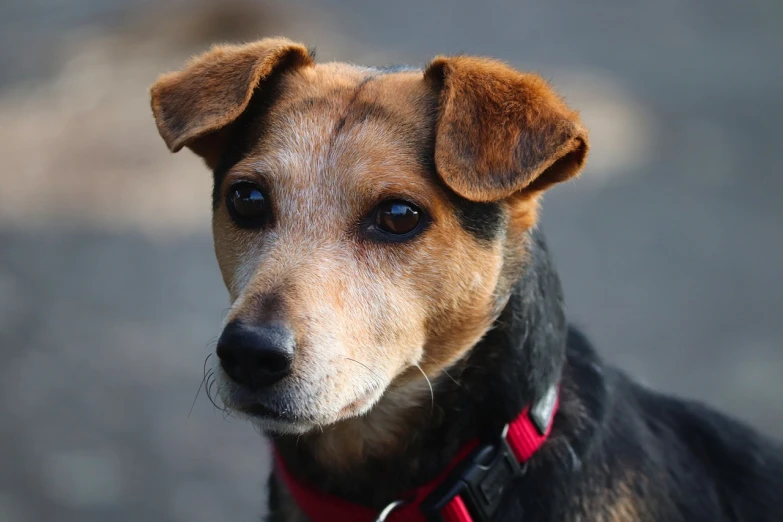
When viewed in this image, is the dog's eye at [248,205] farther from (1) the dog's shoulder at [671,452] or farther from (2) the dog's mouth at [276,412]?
(1) the dog's shoulder at [671,452]

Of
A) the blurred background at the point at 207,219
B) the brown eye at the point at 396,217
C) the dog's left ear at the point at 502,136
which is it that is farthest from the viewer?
the blurred background at the point at 207,219

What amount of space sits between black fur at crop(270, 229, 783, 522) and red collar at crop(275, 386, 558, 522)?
36mm

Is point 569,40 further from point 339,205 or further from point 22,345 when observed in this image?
point 339,205

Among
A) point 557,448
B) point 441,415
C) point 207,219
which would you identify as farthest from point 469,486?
point 207,219

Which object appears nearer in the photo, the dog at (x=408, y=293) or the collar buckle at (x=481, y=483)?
the dog at (x=408, y=293)

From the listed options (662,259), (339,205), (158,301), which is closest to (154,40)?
(158,301)

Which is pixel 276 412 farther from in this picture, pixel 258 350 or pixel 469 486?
pixel 469 486

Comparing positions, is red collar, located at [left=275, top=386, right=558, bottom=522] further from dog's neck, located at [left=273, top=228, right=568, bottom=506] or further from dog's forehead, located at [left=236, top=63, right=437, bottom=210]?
dog's forehead, located at [left=236, top=63, right=437, bottom=210]

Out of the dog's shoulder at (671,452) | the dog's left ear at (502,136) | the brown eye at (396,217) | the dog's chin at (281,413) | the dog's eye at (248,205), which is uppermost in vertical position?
the dog's left ear at (502,136)

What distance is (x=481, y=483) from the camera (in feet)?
8.87

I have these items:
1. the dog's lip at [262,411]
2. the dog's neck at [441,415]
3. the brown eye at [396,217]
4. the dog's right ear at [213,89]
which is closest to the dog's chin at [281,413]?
the dog's lip at [262,411]

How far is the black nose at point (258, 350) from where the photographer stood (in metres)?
2.38

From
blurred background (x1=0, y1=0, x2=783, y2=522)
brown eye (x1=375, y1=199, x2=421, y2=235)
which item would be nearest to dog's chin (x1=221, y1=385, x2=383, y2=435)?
brown eye (x1=375, y1=199, x2=421, y2=235)

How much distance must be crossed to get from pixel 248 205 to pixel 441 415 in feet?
3.00
